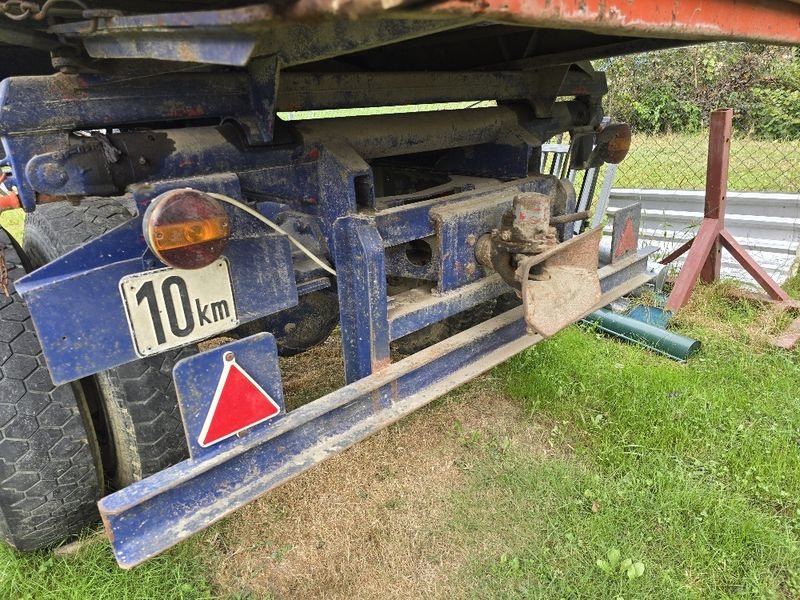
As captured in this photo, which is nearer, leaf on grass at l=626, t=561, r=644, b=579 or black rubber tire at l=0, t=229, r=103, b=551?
black rubber tire at l=0, t=229, r=103, b=551

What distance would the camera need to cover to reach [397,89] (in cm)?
211

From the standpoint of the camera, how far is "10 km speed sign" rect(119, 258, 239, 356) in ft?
4.62

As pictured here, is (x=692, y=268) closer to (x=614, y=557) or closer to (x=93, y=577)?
(x=614, y=557)

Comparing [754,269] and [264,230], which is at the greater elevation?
[264,230]

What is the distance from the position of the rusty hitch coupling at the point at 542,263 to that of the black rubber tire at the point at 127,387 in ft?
3.69

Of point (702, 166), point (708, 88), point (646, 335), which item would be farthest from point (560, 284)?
point (708, 88)

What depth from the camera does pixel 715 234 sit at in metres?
3.86

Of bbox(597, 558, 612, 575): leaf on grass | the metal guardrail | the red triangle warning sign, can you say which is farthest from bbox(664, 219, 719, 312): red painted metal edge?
the red triangle warning sign

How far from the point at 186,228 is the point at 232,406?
0.49m

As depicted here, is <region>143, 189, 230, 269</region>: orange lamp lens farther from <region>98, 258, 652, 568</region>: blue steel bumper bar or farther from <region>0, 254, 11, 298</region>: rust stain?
<region>0, 254, 11, 298</region>: rust stain

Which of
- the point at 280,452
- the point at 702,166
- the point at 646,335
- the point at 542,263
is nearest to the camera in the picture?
the point at 280,452

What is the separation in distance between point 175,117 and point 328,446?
104cm

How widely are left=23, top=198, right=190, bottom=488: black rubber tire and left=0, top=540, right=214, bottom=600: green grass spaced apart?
347 millimetres

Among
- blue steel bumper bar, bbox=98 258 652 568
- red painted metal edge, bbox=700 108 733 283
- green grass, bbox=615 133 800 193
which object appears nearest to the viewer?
blue steel bumper bar, bbox=98 258 652 568
